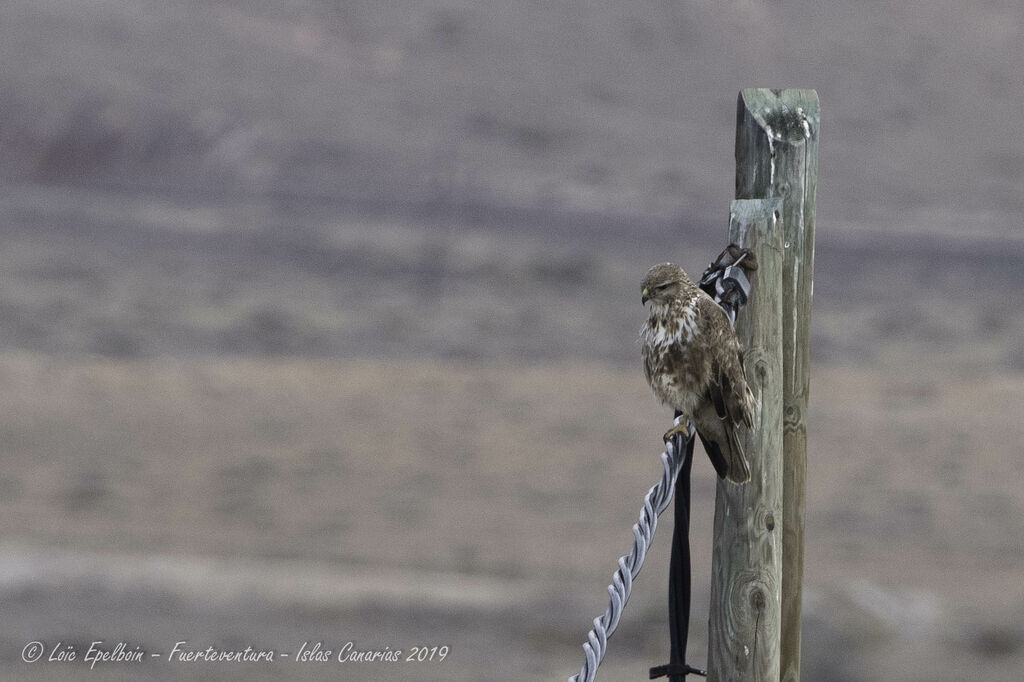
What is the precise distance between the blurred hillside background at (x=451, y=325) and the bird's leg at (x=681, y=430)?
12.5 feet

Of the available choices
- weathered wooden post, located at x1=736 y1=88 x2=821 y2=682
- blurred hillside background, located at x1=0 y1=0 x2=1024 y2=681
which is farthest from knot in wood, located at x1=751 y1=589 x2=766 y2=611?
blurred hillside background, located at x1=0 y1=0 x2=1024 y2=681

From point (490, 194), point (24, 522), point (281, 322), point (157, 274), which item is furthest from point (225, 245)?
point (24, 522)

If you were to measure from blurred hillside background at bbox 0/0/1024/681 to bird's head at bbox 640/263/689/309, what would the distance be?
385 cm

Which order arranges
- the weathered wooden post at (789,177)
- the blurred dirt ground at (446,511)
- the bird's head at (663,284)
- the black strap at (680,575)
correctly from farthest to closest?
the blurred dirt ground at (446,511) → the bird's head at (663,284) → the weathered wooden post at (789,177) → the black strap at (680,575)

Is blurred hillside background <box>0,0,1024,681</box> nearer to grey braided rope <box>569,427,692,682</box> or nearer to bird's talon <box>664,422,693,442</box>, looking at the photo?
bird's talon <box>664,422,693,442</box>

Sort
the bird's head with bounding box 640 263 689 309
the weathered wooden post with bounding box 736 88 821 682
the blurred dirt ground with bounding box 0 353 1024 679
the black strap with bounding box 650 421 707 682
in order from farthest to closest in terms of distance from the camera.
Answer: the blurred dirt ground with bounding box 0 353 1024 679
the bird's head with bounding box 640 263 689 309
the weathered wooden post with bounding box 736 88 821 682
the black strap with bounding box 650 421 707 682

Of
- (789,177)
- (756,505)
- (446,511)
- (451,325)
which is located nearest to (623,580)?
(756,505)

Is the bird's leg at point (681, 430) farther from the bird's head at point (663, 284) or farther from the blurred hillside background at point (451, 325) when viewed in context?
the blurred hillside background at point (451, 325)

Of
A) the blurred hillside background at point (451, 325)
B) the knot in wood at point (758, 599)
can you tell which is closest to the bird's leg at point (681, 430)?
the knot in wood at point (758, 599)

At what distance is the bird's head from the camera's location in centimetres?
263

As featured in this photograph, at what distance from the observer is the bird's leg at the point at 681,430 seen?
2.54 metres

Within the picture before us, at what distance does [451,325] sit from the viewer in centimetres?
1458

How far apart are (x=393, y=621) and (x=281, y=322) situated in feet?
26.8

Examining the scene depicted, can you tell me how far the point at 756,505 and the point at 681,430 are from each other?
215 mm
